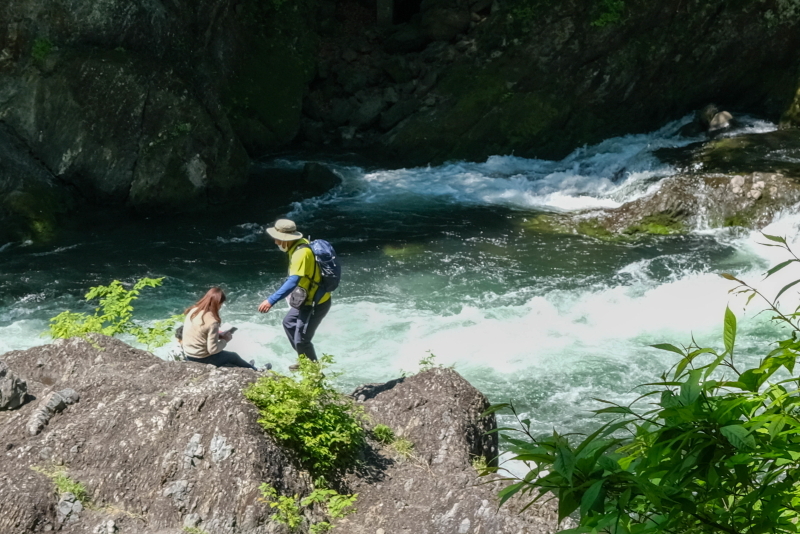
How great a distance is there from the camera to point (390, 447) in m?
5.48

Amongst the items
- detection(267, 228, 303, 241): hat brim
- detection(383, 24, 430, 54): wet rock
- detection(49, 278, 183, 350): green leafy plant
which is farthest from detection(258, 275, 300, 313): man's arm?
detection(383, 24, 430, 54): wet rock

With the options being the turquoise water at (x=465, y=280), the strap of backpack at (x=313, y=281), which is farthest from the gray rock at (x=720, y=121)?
the strap of backpack at (x=313, y=281)

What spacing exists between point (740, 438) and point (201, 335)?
222 inches

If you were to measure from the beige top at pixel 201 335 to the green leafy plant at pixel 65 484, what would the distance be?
2.36 metres

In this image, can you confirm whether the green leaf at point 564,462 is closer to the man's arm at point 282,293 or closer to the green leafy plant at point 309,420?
the green leafy plant at point 309,420

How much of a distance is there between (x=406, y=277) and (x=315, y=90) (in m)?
7.72

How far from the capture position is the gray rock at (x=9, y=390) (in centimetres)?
508

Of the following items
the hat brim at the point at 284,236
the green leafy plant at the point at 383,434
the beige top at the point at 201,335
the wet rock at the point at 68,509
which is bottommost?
the green leafy plant at the point at 383,434

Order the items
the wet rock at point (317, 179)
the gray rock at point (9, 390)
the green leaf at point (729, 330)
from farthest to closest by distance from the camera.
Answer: the wet rock at point (317, 179), the gray rock at point (9, 390), the green leaf at point (729, 330)

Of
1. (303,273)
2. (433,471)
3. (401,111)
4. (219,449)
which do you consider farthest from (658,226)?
(219,449)

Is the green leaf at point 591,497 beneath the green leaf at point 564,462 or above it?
beneath

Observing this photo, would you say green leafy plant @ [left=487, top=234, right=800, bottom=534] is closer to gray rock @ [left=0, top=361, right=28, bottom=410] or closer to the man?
gray rock @ [left=0, top=361, right=28, bottom=410]

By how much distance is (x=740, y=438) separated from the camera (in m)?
1.72

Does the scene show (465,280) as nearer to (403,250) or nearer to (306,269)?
(403,250)
